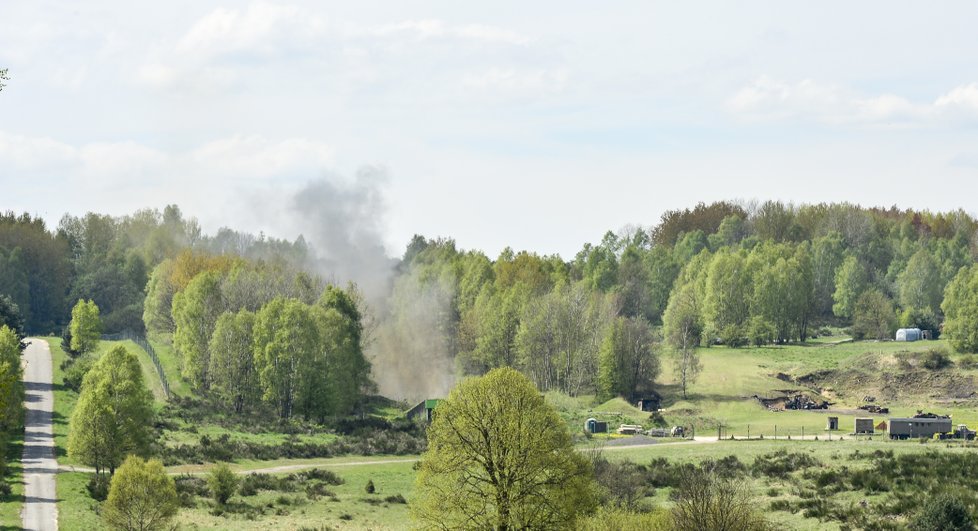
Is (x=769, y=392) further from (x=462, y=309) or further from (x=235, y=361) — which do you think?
(x=235, y=361)

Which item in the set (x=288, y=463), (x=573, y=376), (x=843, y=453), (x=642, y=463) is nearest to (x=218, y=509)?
(x=288, y=463)

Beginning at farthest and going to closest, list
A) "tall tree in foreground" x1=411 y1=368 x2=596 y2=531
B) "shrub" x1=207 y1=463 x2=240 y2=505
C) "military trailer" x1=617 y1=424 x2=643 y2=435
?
1. "military trailer" x1=617 y1=424 x2=643 y2=435
2. "shrub" x1=207 y1=463 x2=240 y2=505
3. "tall tree in foreground" x1=411 y1=368 x2=596 y2=531

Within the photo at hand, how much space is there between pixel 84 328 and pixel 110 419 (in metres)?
54.2

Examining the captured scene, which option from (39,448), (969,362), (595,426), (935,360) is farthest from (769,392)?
(39,448)

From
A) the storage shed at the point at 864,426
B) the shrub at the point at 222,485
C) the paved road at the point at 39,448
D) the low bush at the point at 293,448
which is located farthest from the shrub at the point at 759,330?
the shrub at the point at 222,485

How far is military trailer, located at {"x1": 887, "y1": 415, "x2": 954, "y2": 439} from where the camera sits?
9925cm

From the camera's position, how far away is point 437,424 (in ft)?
176

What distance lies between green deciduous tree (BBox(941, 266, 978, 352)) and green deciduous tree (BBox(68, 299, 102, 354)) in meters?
95.6

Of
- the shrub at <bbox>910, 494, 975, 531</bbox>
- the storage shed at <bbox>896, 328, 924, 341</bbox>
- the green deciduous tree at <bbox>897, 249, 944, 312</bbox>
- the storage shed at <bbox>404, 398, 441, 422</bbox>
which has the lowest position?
the shrub at <bbox>910, 494, 975, 531</bbox>

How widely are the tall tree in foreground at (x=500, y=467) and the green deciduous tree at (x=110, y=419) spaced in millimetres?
31037

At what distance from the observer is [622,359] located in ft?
441

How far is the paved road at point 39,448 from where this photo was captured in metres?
68.8

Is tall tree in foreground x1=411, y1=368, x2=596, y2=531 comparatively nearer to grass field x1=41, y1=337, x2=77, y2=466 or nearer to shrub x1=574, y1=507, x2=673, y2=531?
shrub x1=574, y1=507, x2=673, y2=531

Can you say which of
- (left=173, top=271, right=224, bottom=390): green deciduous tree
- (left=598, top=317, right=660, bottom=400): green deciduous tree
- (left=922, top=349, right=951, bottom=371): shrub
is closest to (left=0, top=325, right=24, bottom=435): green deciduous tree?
(left=173, top=271, right=224, bottom=390): green deciduous tree
